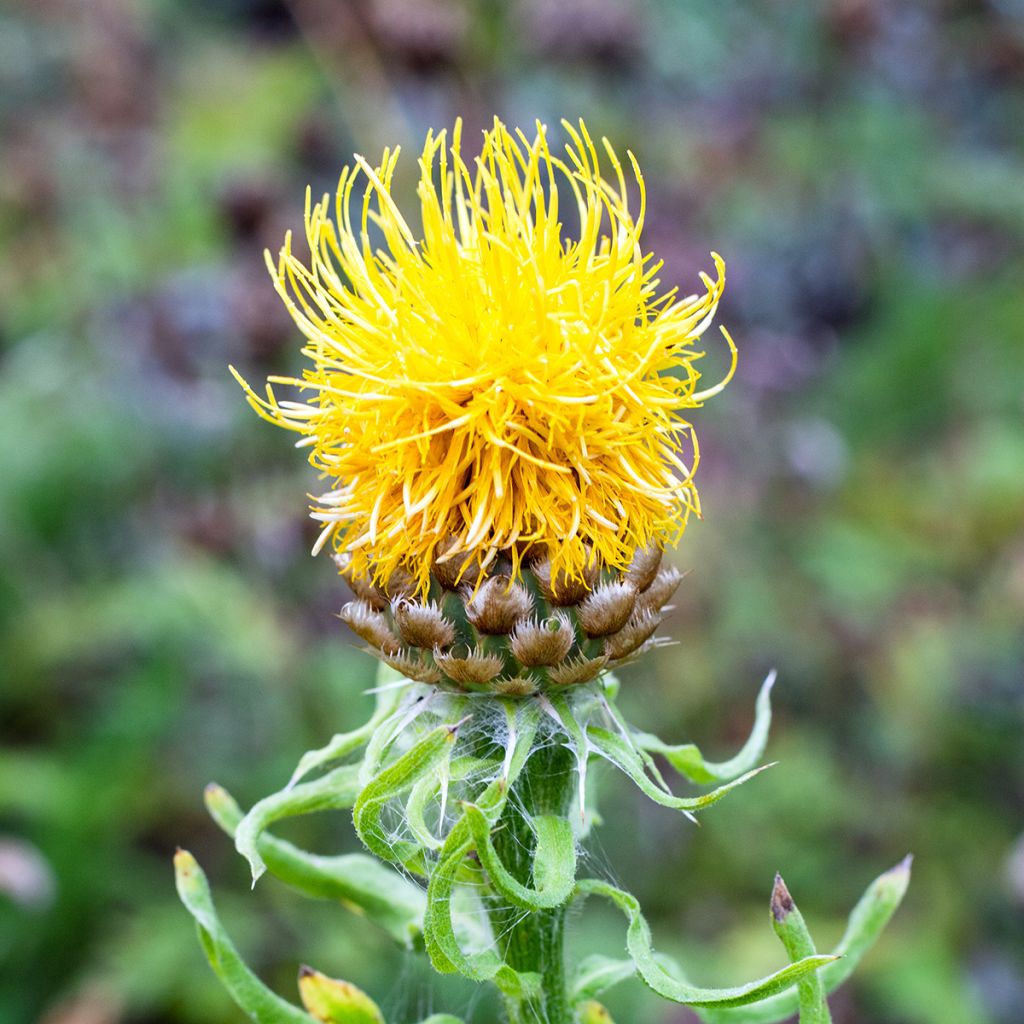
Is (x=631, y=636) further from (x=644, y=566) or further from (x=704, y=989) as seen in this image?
(x=704, y=989)

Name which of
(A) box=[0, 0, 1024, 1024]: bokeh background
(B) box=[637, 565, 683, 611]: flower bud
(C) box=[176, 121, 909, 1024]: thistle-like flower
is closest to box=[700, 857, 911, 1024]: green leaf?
(C) box=[176, 121, 909, 1024]: thistle-like flower

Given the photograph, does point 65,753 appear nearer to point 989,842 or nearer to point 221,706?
point 221,706

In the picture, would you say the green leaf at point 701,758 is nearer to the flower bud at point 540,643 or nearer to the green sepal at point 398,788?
the flower bud at point 540,643

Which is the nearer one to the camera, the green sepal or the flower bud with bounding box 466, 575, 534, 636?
the green sepal

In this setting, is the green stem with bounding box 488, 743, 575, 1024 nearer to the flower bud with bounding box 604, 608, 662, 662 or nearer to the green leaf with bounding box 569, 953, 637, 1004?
the green leaf with bounding box 569, 953, 637, 1004

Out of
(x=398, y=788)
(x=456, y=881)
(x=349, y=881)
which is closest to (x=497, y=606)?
(x=398, y=788)

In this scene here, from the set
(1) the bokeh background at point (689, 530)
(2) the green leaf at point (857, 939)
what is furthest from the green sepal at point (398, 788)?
(1) the bokeh background at point (689, 530)

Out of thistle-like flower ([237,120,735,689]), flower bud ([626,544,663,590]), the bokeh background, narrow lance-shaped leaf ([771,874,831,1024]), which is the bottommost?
the bokeh background
